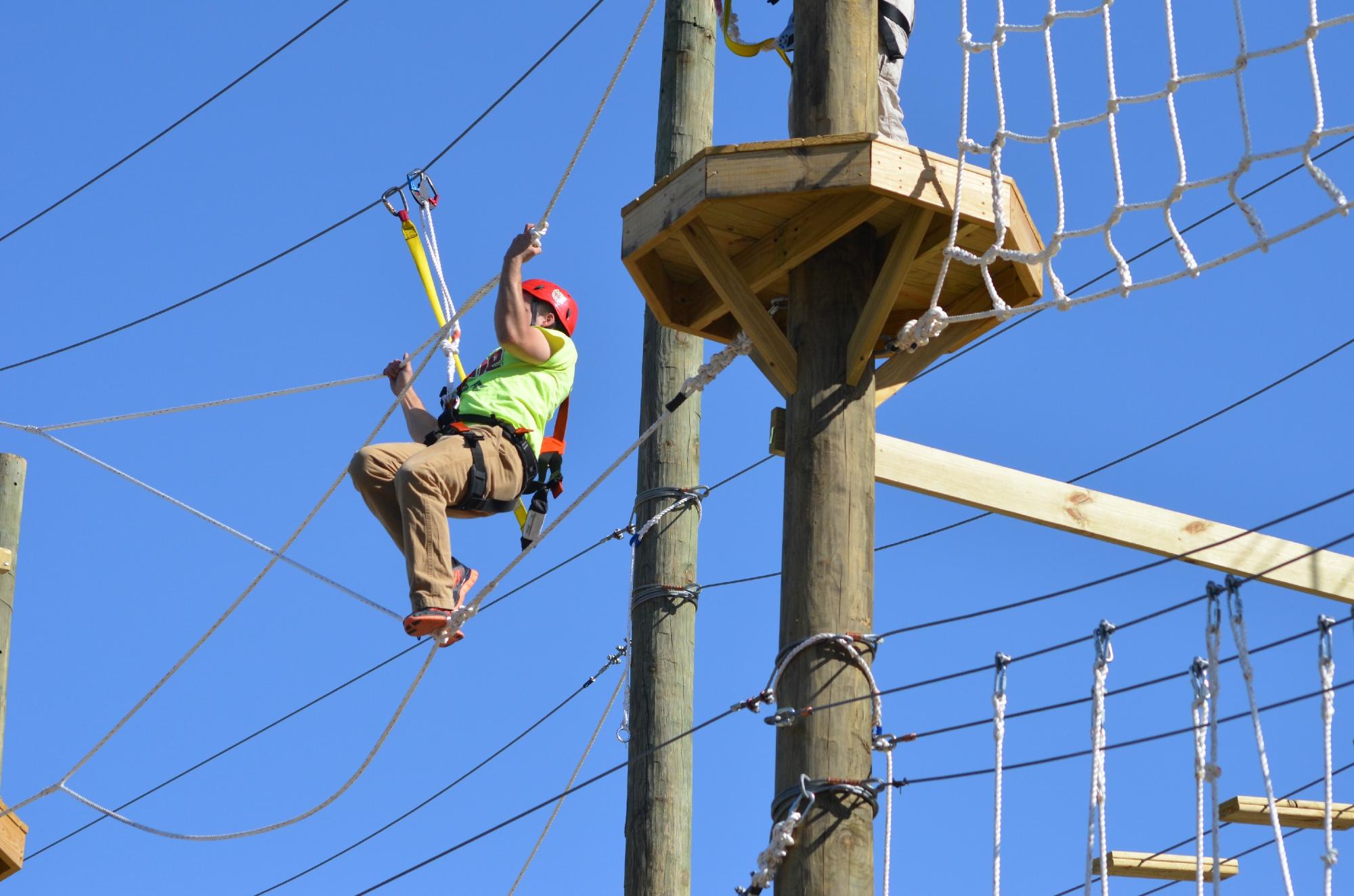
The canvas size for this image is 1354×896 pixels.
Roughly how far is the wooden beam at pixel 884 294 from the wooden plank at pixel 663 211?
49cm

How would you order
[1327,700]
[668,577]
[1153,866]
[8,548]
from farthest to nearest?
[8,548] < [1153,866] < [668,577] < [1327,700]

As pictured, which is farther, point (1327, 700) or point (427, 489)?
point (427, 489)

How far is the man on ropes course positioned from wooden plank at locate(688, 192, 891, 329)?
5.16ft

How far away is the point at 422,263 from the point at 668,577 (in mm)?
1636

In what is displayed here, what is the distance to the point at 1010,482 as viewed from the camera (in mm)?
5766

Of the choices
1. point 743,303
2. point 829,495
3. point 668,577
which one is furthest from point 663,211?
point 668,577

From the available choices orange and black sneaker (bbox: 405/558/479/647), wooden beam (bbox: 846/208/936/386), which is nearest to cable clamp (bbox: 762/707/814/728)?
wooden beam (bbox: 846/208/936/386)

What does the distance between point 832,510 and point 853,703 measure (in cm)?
46

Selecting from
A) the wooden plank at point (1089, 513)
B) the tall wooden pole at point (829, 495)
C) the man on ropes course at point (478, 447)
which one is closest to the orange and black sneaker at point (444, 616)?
the man on ropes course at point (478, 447)

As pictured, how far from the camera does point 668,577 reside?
7.05m

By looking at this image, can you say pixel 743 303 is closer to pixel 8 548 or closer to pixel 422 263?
pixel 422 263

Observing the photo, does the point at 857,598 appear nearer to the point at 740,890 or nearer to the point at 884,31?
the point at 740,890

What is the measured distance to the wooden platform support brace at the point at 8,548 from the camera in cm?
840

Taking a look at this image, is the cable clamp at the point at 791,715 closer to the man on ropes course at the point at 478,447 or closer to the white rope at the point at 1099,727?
the white rope at the point at 1099,727
